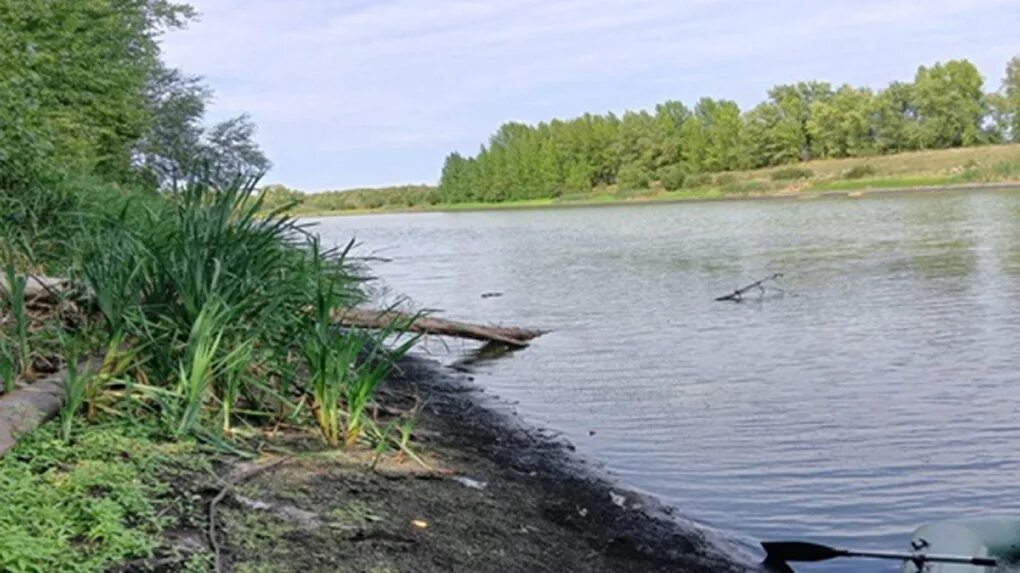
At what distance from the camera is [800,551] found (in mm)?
5410

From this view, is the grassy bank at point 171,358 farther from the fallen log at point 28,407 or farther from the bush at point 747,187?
the bush at point 747,187

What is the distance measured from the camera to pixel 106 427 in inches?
179

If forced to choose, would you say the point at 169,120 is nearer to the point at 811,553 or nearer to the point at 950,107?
the point at 811,553

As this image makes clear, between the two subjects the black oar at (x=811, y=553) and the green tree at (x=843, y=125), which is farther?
the green tree at (x=843, y=125)

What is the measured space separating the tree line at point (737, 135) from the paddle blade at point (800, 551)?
87258mm

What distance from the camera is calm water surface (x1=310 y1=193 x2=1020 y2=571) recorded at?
23.4 ft

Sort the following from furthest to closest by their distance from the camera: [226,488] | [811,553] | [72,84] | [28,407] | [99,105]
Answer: [99,105] < [72,84] < [811,553] < [28,407] < [226,488]

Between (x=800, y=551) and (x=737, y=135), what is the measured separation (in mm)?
96426

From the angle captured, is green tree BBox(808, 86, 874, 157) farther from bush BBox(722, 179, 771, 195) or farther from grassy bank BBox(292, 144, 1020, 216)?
bush BBox(722, 179, 771, 195)

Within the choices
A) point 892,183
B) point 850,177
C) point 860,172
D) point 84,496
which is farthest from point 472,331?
point 860,172

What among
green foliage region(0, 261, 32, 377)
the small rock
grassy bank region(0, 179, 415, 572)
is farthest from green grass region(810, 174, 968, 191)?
green foliage region(0, 261, 32, 377)

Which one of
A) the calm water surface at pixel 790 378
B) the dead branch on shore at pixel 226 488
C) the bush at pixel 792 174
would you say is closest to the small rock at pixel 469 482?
the dead branch on shore at pixel 226 488

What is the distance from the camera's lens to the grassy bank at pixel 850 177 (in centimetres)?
6612

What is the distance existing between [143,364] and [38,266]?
8.33 ft
